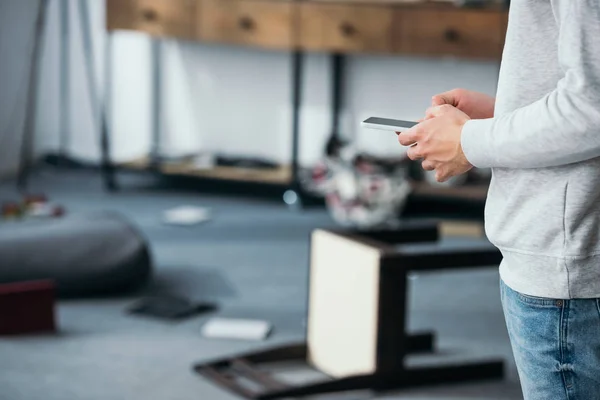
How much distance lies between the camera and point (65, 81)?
4859 millimetres

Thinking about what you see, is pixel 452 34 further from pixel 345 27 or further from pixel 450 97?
pixel 450 97

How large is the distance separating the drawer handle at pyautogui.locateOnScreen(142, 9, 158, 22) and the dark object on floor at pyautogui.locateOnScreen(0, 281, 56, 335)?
1.65 metres

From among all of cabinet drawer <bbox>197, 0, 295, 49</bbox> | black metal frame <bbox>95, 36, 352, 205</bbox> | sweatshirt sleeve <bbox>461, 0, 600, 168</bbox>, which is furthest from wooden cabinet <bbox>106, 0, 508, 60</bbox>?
sweatshirt sleeve <bbox>461, 0, 600, 168</bbox>

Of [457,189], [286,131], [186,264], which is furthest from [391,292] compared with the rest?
[286,131]

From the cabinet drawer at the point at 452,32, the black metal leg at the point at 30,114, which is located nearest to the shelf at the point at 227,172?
the black metal leg at the point at 30,114

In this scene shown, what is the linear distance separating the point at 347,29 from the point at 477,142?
2.84m

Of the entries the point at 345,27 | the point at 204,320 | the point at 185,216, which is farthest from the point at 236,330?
the point at 345,27

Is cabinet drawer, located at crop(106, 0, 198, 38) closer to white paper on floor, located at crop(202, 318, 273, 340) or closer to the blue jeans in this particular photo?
white paper on floor, located at crop(202, 318, 273, 340)

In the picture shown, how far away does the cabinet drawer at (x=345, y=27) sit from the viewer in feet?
12.1

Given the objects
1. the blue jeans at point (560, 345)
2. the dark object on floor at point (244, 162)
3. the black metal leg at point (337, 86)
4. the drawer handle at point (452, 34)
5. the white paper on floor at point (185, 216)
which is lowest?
the white paper on floor at point (185, 216)

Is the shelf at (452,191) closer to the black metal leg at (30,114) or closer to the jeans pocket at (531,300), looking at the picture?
the black metal leg at (30,114)

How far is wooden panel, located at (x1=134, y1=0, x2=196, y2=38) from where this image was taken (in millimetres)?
3926

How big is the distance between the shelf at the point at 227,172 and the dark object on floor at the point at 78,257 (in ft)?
4.22

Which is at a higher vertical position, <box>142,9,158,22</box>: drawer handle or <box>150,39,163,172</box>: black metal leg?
<box>142,9,158,22</box>: drawer handle
